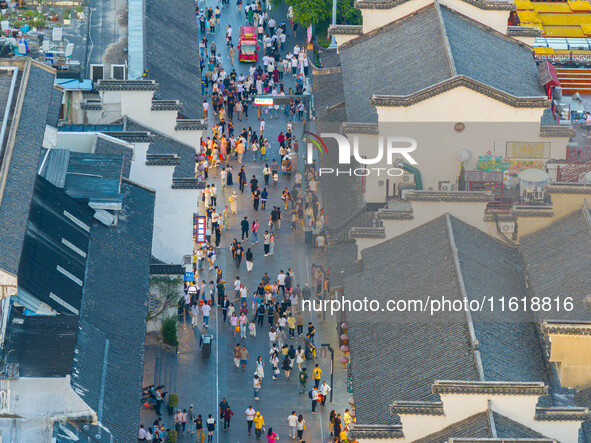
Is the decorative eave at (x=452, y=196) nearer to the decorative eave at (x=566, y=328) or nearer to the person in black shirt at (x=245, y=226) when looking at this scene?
the decorative eave at (x=566, y=328)

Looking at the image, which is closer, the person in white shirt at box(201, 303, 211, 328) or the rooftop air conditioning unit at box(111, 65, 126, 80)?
the person in white shirt at box(201, 303, 211, 328)

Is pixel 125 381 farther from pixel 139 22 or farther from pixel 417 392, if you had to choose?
pixel 139 22

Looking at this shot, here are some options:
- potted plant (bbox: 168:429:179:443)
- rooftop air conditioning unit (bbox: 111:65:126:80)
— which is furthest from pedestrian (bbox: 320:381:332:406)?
rooftop air conditioning unit (bbox: 111:65:126:80)

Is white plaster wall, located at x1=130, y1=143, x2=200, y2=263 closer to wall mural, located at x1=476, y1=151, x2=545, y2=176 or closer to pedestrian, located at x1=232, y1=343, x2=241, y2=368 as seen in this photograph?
pedestrian, located at x1=232, y1=343, x2=241, y2=368

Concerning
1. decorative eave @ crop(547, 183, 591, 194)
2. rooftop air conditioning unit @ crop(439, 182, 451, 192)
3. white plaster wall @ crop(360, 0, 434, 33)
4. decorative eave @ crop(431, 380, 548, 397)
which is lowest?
decorative eave @ crop(431, 380, 548, 397)

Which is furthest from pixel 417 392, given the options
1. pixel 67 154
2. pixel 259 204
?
pixel 259 204

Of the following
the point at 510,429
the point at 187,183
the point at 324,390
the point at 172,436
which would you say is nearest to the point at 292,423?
the point at 324,390
